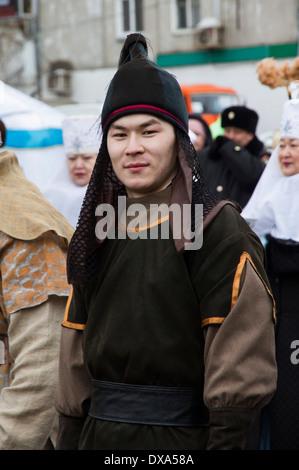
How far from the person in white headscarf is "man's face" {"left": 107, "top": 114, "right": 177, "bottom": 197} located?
3.02 meters

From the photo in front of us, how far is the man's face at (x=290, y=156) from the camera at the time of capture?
4.80 metres

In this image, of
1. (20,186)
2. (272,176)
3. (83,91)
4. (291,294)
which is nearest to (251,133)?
(272,176)

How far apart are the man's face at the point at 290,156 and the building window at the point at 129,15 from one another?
18.7 meters

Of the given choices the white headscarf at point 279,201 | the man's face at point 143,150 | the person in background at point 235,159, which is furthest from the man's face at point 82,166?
the man's face at point 143,150

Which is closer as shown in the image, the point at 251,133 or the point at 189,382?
the point at 189,382

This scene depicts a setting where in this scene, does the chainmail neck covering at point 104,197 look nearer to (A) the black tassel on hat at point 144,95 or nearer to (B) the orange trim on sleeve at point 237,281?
(A) the black tassel on hat at point 144,95

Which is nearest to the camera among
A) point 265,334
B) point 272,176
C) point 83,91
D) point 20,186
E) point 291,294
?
point 265,334

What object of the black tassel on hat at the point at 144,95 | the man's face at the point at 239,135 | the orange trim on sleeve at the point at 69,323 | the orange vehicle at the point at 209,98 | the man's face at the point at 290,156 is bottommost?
the orange vehicle at the point at 209,98

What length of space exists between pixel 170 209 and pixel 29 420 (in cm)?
82

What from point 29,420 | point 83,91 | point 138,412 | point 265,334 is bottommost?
point 83,91

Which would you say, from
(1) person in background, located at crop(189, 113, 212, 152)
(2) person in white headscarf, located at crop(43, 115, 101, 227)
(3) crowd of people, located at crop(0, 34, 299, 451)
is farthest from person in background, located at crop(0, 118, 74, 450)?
(1) person in background, located at crop(189, 113, 212, 152)

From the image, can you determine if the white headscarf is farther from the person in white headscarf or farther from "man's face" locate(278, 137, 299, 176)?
the person in white headscarf

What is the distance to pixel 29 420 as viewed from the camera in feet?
8.07
